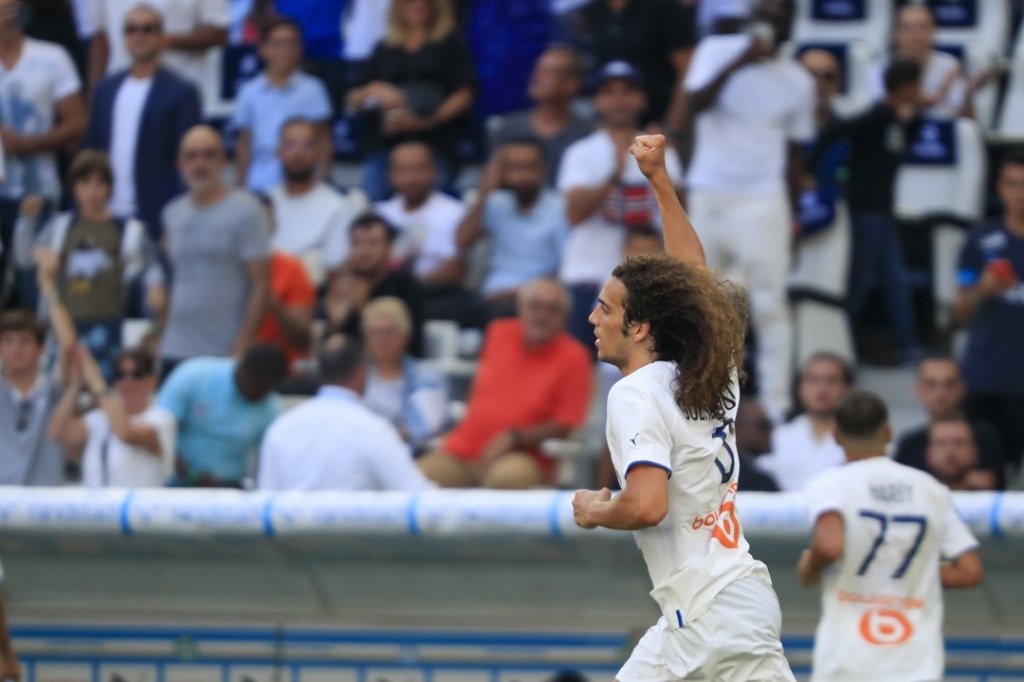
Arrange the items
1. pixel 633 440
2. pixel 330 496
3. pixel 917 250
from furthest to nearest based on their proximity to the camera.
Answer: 1. pixel 917 250
2. pixel 330 496
3. pixel 633 440

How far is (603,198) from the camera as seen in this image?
345 inches

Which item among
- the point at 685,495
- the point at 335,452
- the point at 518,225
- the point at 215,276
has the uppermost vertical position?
the point at 685,495

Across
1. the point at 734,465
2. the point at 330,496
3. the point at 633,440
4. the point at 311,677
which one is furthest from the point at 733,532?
the point at 311,677

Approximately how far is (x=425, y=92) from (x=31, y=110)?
218cm

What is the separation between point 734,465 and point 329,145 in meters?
5.71

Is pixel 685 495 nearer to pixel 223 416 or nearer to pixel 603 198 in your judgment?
pixel 223 416

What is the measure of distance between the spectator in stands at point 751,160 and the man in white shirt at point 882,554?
255cm

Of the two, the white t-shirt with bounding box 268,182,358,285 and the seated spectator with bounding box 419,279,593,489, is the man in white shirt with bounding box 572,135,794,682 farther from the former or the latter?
the white t-shirt with bounding box 268,182,358,285


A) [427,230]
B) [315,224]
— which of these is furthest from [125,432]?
[427,230]

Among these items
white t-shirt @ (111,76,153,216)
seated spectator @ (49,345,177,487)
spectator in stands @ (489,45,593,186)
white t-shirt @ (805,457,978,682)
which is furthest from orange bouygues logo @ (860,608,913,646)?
white t-shirt @ (111,76,153,216)

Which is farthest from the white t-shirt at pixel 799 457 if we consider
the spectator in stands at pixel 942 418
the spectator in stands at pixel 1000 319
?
the spectator in stands at pixel 1000 319

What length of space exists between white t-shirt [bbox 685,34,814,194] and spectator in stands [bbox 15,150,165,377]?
272cm

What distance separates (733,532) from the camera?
15.4 feet

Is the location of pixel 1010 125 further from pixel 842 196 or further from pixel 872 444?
pixel 872 444
